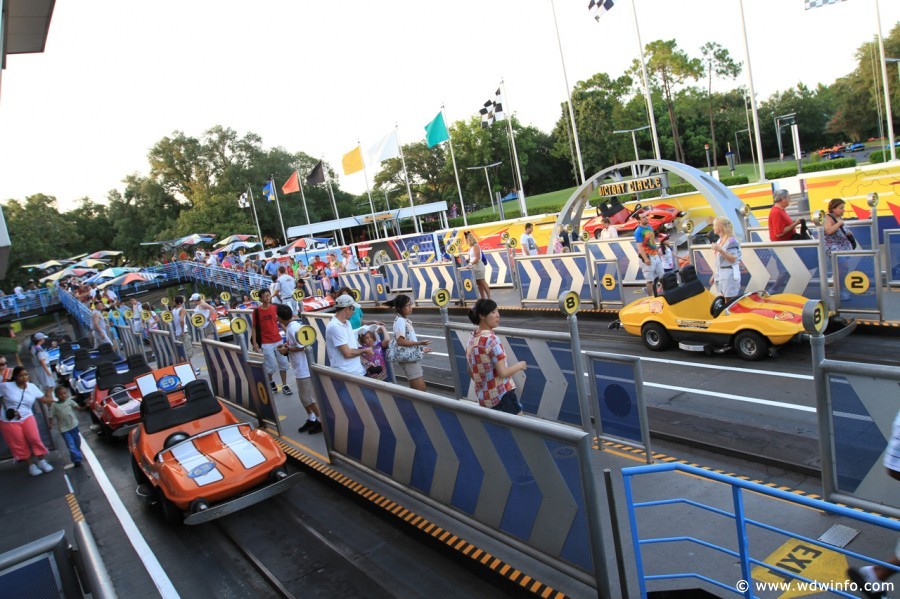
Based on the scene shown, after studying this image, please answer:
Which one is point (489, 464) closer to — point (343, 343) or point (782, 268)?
point (343, 343)

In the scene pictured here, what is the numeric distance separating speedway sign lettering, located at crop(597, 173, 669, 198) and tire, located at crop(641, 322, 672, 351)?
25.2ft

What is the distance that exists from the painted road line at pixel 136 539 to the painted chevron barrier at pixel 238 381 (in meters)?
2.24

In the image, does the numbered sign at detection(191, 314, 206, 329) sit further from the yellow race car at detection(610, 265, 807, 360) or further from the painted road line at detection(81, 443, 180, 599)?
the yellow race car at detection(610, 265, 807, 360)

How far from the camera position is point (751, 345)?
9070mm

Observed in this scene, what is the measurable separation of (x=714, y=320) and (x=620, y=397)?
12.8ft

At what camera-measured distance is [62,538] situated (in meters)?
3.56

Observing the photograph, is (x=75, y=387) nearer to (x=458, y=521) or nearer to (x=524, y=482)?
(x=458, y=521)

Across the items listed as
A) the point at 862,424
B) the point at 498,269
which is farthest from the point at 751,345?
the point at 498,269

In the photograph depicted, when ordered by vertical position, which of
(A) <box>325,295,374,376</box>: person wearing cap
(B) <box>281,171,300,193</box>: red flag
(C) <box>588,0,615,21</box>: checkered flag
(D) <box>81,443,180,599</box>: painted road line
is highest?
(C) <box>588,0,615,21</box>: checkered flag

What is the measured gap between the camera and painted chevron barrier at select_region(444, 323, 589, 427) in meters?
6.58

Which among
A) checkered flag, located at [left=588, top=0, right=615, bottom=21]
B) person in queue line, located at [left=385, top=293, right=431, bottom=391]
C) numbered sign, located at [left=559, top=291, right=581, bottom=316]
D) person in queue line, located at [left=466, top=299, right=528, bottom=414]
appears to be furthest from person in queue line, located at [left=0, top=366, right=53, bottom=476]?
checkered flag, located at [left=588, top=0, right=615, bottom=21]

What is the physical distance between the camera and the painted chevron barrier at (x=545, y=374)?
21.6ft

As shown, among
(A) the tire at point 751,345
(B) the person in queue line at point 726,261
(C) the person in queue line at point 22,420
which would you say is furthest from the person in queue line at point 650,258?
(C) the person in queue line at point 22,420

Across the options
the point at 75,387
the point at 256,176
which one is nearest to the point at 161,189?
the point at 256,176
